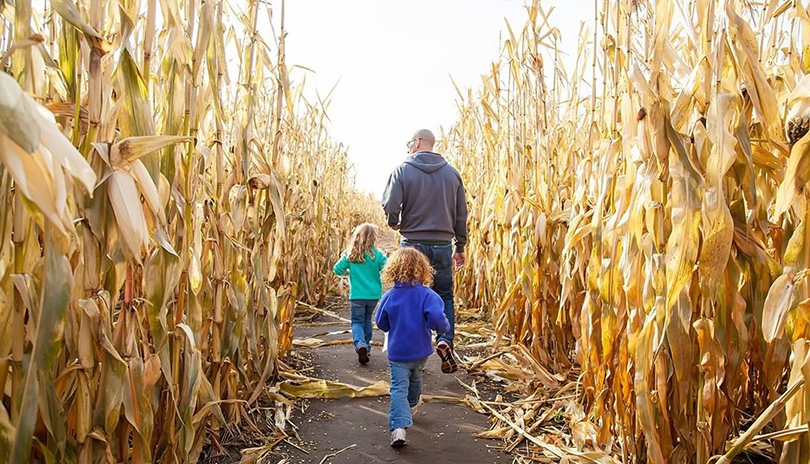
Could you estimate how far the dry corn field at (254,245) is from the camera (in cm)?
128

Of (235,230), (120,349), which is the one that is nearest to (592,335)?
(235,230)

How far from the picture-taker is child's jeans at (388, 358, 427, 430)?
2.65 metres

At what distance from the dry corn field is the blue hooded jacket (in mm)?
570

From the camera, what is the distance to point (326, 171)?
6.60 metres

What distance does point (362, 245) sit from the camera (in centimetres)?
408

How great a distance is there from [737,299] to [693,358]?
0.76ft

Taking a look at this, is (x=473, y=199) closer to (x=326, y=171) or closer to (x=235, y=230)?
(x=326, y=171)

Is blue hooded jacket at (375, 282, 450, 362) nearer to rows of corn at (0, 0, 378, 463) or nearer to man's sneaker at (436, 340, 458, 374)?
man's sneaker at (436, 340, 458, 374)

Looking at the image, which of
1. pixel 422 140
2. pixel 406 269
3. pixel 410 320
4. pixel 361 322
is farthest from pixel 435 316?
pixel 422 140

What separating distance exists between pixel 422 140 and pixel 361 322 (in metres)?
1.38

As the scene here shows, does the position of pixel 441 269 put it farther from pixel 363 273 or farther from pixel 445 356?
pixel 445 356

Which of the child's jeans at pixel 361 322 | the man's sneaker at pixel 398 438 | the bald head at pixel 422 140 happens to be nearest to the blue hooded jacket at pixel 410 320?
the man's sneaker at pixel 398 438

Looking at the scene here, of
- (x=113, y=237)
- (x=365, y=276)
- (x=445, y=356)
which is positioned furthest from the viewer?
(x=365, y=276)

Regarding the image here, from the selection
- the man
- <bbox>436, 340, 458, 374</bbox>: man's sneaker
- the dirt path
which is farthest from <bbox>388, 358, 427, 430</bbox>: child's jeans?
the man
